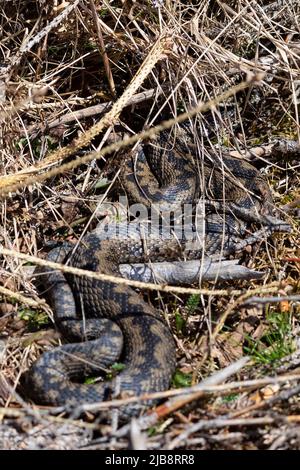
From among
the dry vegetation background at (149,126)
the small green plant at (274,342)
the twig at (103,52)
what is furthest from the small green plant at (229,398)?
the twig at (103,52)

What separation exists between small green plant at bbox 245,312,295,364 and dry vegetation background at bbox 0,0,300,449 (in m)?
0.01

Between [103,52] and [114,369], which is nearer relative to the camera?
[114,369]

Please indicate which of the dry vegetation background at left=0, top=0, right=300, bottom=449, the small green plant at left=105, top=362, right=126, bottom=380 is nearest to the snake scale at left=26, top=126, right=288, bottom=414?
the small green plant at left=105, top=362, right=126, bottom=380

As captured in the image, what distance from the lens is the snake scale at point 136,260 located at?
4.64 meters

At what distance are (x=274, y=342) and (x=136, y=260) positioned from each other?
143 cm

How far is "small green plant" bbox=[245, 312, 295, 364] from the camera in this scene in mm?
4770

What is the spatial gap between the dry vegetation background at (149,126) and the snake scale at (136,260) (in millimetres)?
178

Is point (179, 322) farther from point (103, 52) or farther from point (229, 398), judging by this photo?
point (103, 52)

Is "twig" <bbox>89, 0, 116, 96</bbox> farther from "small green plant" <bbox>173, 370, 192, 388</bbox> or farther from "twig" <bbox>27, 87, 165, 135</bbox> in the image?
"small green plant" <bbox>173, 370, 192, 388</bbox>

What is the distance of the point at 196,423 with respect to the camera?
4129 millimetres

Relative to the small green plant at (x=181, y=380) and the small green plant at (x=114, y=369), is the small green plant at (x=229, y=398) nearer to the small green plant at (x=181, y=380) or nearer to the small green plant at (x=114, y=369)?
the small green plant at (x=181, y=380)

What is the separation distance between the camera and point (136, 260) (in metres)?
5.77

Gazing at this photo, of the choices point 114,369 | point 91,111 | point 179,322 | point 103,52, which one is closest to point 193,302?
point 179,322
